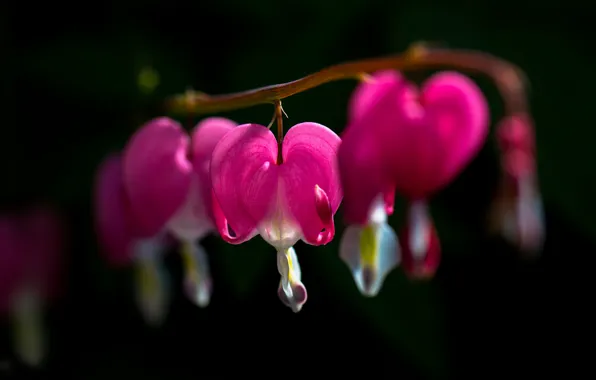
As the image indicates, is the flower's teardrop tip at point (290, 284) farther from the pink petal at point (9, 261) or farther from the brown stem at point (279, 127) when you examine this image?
the pink petal at point (9, 261)

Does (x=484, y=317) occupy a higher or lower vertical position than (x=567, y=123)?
lower

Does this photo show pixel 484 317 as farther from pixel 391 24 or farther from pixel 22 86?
pixel 22 86

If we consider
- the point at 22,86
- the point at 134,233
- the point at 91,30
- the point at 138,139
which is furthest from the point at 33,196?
the point at 138,139

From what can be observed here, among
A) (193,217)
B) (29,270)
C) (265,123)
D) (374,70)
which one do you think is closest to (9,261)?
(29,270)

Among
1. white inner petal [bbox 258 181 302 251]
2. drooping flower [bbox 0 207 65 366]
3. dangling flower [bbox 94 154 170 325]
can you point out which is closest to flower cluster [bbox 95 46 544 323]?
white inner petal [bbox 258 181 302 251]

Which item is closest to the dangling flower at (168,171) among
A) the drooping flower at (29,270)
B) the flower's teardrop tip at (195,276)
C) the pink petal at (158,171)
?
the pink petal at (158,171)

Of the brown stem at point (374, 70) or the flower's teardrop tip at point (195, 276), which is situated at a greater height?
the brown stem at point (374, 70)

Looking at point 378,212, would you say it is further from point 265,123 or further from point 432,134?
point 265,123
